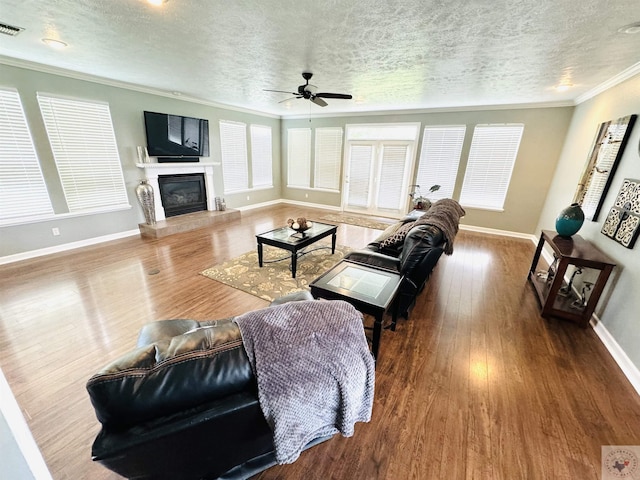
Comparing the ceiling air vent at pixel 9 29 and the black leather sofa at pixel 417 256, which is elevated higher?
the ceiling air vent at pixel 9 29

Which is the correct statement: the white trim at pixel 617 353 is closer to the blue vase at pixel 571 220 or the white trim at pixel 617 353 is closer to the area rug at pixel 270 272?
the blue vase at pixel 571 220

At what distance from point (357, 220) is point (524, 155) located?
3476mm

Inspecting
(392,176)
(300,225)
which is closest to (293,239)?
(300,225)

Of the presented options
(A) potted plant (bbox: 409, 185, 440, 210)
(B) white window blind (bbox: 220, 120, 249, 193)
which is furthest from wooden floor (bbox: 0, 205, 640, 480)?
(B) white window blind (bbox: 220, 120, 249, 193)

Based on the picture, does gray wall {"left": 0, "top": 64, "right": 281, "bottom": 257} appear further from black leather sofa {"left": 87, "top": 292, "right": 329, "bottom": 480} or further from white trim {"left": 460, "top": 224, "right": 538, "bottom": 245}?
white trim {"left": 460, "top": 224, "right": 538, "bottom": 245}

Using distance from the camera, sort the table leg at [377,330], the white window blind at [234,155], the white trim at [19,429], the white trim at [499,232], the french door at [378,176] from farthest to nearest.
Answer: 1. the french door at [378,176]
2. the white window blind at [234,155]
3. the white trim at [499,232]
4. the table leg at [377,330]
5. the white trim at [19,429]

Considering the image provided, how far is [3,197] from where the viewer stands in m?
3.35

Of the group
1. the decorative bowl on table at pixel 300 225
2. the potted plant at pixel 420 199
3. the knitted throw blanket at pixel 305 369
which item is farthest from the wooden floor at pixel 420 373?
the potted plant at pixel 420 199

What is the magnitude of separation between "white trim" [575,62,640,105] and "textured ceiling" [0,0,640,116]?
0.20 ft

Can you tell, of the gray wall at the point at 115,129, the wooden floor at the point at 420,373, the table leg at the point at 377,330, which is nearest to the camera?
the wooden floor at the point at 420,373

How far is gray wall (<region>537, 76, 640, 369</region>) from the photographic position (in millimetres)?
2102

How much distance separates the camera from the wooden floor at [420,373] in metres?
1.38

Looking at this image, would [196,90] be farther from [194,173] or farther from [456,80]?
[456,80]

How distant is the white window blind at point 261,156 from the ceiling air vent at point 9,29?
4469 mm
